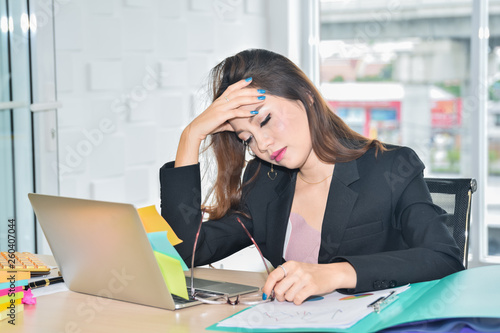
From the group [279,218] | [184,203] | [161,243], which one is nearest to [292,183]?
[279,218]

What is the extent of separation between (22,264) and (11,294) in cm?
20

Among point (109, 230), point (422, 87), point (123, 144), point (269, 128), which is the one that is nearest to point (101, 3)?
point (123, 144)

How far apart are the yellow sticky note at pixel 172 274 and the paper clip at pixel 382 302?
334mm

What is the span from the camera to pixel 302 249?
1.62m

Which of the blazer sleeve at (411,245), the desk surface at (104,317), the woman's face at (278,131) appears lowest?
the desk surface at (104,317)

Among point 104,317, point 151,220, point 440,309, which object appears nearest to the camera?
point 440,309

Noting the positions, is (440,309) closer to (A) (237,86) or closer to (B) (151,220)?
(B) (151,220)

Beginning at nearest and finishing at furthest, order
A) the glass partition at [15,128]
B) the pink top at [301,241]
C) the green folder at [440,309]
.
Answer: the green folder at [440,309] < the pink top at [301,241] < the glass partition at [15,128]

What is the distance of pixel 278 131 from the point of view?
1.49 metres

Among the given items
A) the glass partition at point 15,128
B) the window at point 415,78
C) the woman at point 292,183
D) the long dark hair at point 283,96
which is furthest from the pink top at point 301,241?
the window at point 415,78

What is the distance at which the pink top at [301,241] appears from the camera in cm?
160

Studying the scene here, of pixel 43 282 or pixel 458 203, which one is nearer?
pixel 43 282

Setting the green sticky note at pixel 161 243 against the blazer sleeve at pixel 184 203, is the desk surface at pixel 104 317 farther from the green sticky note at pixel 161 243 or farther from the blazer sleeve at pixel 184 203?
the blazer sleeve at pixel 184 203

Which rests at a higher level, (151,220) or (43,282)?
(151,220)
